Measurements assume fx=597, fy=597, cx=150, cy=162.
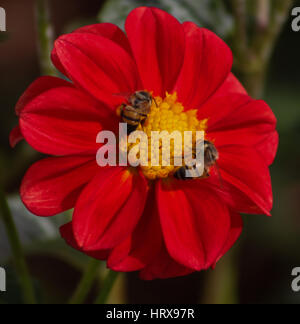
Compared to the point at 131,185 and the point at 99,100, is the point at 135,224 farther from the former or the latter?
the point at 99,100

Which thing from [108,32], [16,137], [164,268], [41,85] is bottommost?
[164,268]

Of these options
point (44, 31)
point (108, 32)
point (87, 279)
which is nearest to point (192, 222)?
point (87, 279)

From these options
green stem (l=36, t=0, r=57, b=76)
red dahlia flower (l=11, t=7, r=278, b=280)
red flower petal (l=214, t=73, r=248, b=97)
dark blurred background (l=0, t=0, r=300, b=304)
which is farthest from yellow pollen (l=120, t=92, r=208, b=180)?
dark blurred background (l=0, t=0, r=300, b=304)

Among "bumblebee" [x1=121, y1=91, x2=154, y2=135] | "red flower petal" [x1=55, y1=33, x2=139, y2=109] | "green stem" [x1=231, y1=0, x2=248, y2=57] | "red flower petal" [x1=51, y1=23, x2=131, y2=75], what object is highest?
"green stem" [x1=231, y1=0, x2=248, y2=57]

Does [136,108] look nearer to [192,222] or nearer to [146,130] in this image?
[146,130]

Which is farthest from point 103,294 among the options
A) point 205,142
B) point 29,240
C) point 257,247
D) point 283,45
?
point 283,45

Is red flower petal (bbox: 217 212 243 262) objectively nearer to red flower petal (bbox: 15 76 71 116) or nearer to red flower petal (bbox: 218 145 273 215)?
red flower petal (bbox: 218 145 273 215)

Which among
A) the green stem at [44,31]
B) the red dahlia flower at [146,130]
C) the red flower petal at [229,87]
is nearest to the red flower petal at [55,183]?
the red dahlia flower at [146,130]

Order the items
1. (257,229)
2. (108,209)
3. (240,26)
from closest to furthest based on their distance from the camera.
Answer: (108,209)
(240,26)
(257,229)
